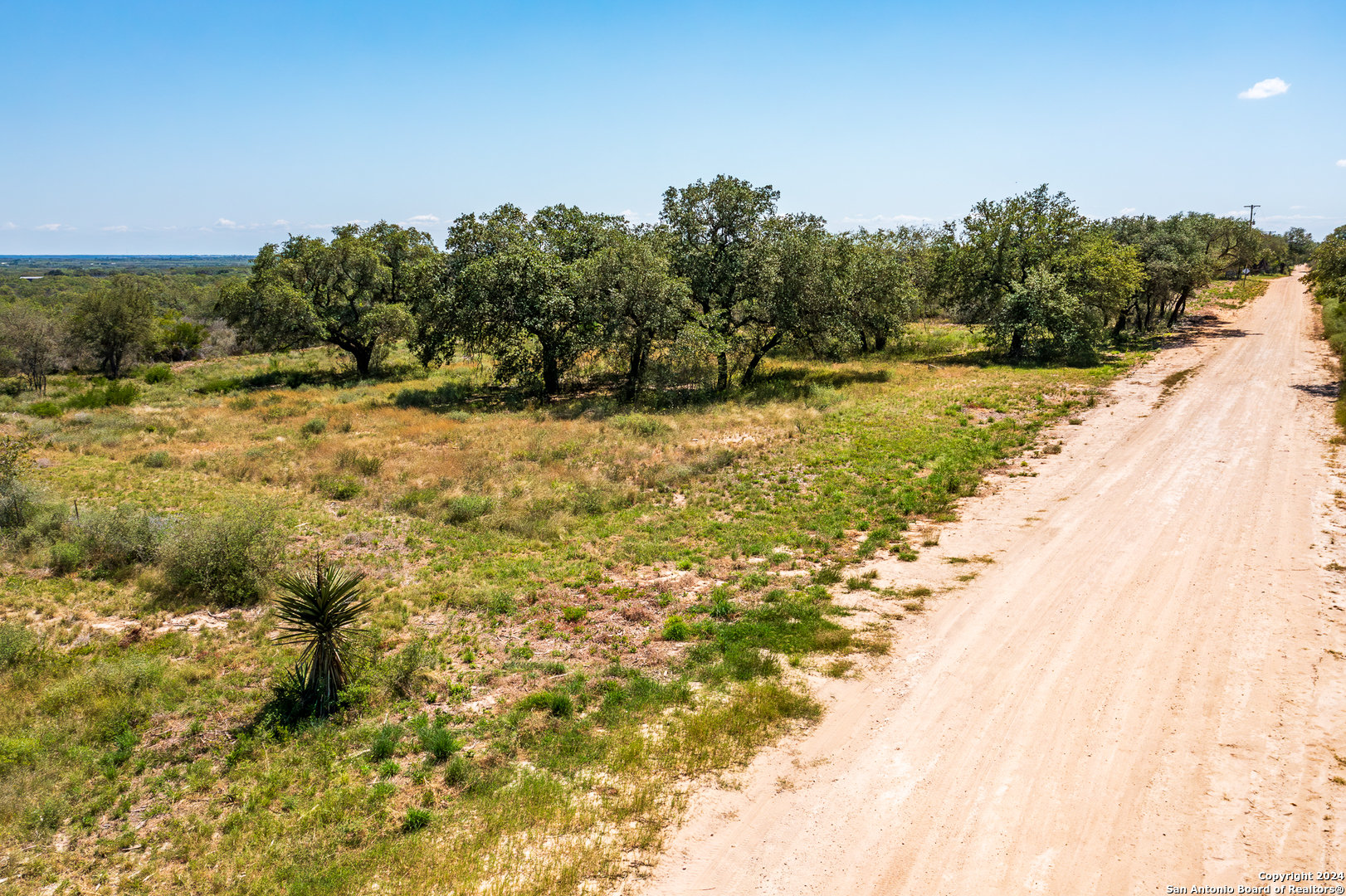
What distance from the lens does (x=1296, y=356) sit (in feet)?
110

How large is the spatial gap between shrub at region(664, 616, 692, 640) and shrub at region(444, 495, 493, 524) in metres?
7.71

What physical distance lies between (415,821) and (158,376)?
4846 centimetres

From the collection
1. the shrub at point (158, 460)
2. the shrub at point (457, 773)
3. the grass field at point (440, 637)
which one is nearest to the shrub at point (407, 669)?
the grass field at point (440, 637)

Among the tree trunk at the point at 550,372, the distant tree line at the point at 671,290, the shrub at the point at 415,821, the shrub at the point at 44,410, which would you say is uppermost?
the distant tree line at the point at 671,290

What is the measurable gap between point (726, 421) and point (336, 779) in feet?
66.8

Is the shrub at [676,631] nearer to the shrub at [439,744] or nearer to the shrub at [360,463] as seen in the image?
the shrub at [439,744]

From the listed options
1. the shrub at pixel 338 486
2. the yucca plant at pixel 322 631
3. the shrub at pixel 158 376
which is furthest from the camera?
the shrub at pixel 158 376

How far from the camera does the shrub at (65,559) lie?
13792mm

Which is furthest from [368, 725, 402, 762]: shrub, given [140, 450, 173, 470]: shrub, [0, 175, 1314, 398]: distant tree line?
[0, 175, 1314, 398]: distant tree line

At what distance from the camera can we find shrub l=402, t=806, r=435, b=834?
23.0ft

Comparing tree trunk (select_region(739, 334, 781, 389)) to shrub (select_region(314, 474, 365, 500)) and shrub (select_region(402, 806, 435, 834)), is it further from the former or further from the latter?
shrub (select_region(402, 806, 435, 834))

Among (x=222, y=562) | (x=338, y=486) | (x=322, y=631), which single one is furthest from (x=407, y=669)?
(x=338, y=486)

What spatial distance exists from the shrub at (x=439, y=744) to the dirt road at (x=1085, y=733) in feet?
10.8

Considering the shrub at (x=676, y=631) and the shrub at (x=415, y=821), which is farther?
the shrub at (x=676, y=631)
